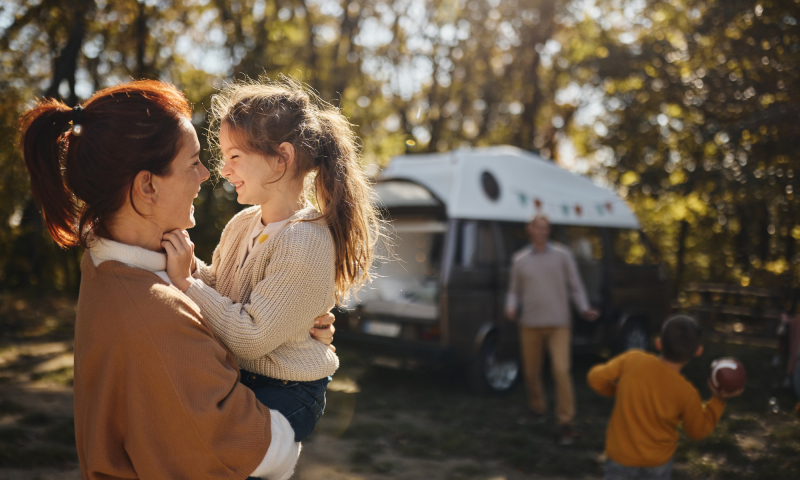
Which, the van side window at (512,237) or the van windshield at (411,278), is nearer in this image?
the van windshield at (411,278)

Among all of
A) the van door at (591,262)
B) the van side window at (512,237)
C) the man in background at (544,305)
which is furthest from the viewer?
the van door at (591,262)

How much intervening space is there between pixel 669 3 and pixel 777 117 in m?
7.28

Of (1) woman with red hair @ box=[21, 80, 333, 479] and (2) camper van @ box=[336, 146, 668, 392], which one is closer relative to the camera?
(1) woman with red hair @ box=[21, 80, 333, 479]

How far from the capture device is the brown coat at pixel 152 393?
4.46ft

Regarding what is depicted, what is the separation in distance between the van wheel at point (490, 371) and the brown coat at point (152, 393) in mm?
6242

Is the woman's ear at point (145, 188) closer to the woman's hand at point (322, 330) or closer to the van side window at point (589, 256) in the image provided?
the woman's hand at point (322, 330)

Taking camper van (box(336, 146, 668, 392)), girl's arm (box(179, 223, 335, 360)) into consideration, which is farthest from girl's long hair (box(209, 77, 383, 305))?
camper van (box(336, 146, 668, 392))

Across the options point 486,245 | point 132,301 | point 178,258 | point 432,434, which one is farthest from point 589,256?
point 132,301

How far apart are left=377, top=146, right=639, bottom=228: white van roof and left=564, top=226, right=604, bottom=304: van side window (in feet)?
0.63

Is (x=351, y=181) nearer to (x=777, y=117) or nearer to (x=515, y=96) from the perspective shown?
(x=777, y=117)

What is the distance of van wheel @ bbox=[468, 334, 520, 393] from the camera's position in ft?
24.6

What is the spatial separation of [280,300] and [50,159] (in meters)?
0.65

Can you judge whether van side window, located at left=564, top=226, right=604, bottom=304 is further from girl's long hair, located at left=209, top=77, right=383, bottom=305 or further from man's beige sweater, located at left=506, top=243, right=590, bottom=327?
girl's long hair, located at left=209, top=77, right=383, bottom=305

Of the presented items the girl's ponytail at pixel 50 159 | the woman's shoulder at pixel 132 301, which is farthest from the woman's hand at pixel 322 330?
the girl's ponytail at pixel 50 159
